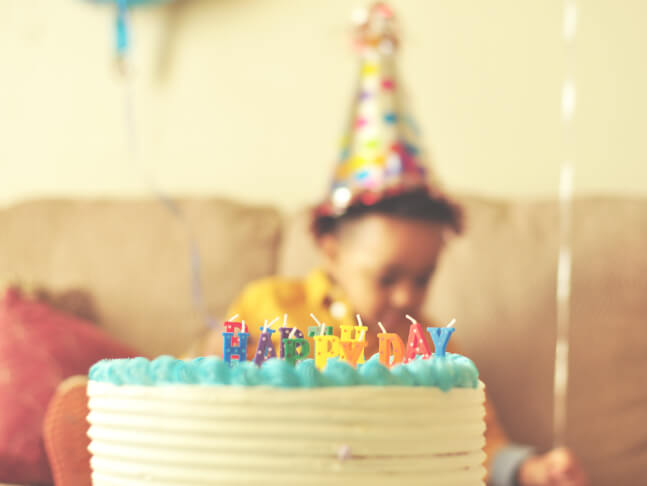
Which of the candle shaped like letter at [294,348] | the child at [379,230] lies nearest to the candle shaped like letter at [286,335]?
the candle shaped like letter at [294,348]

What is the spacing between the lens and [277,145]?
183 cm

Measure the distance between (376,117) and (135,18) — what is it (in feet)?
3.06

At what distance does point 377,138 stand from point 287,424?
88 cm

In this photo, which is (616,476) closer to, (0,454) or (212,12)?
(0,454)

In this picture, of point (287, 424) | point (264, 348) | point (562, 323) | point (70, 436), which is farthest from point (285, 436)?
point (562, 323)

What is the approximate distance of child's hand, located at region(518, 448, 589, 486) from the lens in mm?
1028

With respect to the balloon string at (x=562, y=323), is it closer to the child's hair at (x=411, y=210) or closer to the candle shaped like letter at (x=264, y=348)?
the child's hair at (x=411, y=210)

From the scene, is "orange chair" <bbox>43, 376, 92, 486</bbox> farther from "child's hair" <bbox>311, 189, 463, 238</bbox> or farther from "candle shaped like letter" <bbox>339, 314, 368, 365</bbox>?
"child's hair" <bbox>311, 189, 463, 238</bbox>

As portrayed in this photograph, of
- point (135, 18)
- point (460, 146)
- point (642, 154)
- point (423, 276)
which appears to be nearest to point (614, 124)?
point (642, 154)

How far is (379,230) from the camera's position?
123 centimetres

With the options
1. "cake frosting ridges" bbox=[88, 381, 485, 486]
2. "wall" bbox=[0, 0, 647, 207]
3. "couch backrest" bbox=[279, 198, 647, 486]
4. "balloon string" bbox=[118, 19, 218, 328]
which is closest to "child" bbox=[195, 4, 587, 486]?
"couch backrest" bbox=[279, 198, 647, 486]

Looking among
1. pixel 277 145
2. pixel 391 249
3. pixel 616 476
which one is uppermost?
pixel 277 145

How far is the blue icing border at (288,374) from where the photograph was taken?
0.44m

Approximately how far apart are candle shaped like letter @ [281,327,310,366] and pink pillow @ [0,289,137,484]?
447 millimetres
